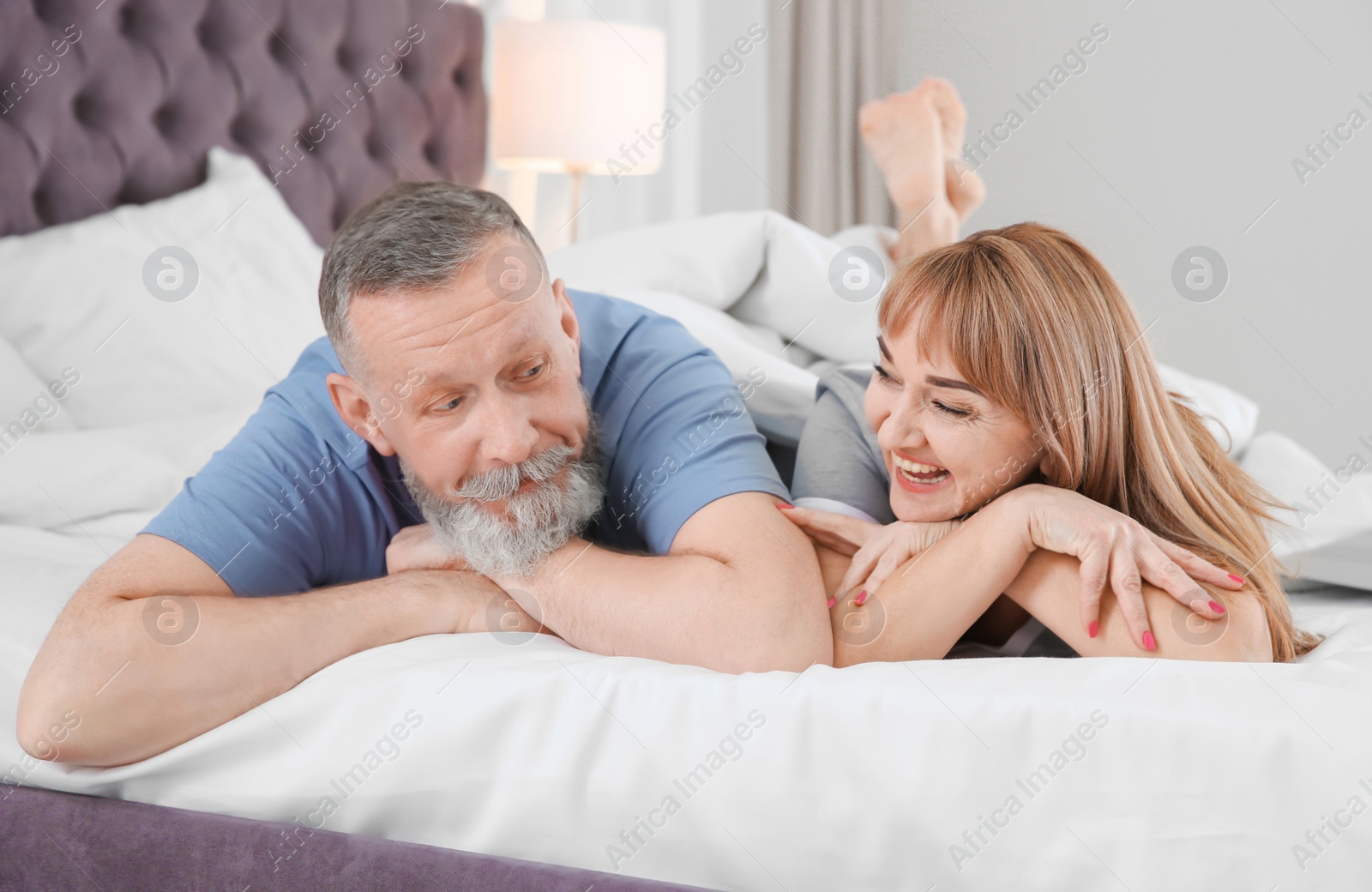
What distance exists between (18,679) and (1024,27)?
3.00 metres

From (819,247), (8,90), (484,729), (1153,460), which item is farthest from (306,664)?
(8,90)

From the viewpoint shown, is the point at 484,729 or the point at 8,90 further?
the point at 8,90

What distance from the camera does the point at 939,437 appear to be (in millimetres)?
1044

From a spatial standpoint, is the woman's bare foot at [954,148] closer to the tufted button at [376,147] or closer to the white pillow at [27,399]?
the tufted button at [376,147]

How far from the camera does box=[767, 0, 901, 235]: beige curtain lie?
357 centimetres

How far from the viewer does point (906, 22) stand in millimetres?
3475

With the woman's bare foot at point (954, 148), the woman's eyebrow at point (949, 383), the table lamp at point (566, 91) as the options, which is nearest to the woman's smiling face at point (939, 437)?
the woman's eyebrow at point (949, 383)

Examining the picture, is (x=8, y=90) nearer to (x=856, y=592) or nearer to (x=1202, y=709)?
(x=856, y=592)

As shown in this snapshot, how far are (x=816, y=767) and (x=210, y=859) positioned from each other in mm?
531

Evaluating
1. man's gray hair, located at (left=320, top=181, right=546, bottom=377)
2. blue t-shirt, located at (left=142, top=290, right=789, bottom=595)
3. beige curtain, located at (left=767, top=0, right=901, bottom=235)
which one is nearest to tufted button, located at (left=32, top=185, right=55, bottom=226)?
blue t-shirt, located at (left=142, top=290, right=789, bottom=595)

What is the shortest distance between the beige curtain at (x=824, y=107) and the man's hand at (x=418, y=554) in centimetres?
272

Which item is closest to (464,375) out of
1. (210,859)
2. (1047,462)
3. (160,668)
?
(160,668)

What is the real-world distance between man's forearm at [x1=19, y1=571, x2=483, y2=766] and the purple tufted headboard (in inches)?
49.1

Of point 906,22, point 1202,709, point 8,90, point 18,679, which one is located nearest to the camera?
point 1202,709
